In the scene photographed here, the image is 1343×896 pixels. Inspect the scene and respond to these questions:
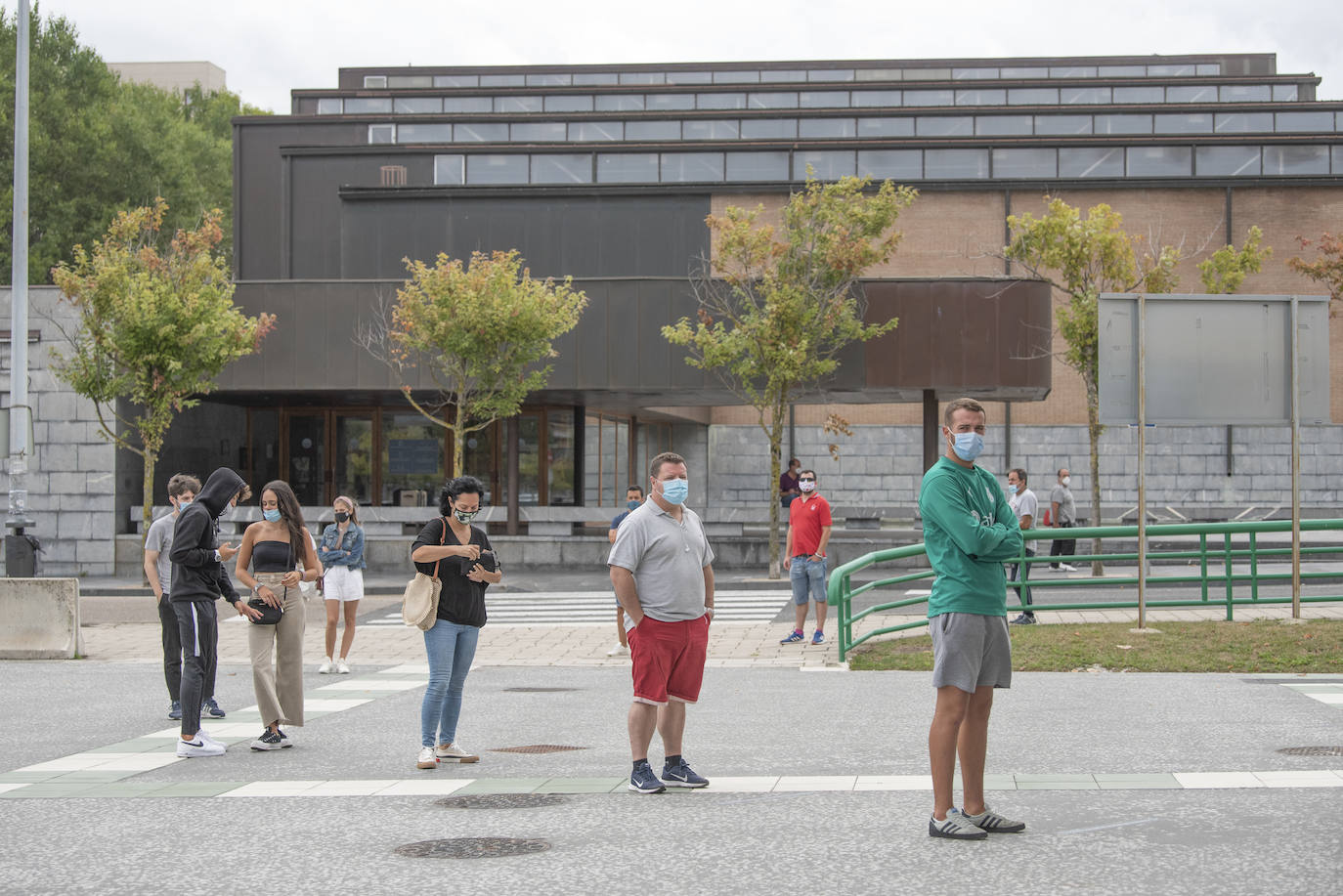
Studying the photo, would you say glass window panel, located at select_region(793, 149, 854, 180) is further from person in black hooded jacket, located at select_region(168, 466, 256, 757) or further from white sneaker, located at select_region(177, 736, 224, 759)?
white sneaker, located at select_region(177, 736, 224, 759)

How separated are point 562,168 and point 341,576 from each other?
2876 centimetres

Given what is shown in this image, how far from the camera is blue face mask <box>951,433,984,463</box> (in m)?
6.61

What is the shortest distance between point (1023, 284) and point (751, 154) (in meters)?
15.9

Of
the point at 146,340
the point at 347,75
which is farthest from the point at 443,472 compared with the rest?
the point at 347,75

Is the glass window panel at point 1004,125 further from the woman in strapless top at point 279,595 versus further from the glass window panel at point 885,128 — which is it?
the woman in strapless top at point 279,595

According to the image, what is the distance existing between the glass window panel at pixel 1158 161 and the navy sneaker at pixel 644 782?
1484 inches

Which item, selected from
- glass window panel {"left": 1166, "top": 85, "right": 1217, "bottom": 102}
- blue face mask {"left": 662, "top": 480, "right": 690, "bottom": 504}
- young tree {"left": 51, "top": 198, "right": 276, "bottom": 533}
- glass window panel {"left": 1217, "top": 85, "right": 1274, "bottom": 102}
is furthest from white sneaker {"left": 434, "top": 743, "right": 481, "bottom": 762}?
glass window panel {"left": 1217, "top": 85, "right": 1274, "bottom": 102}

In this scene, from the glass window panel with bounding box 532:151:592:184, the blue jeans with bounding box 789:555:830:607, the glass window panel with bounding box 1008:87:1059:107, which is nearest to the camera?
the blue jeans with bounding box 789:555:830:607

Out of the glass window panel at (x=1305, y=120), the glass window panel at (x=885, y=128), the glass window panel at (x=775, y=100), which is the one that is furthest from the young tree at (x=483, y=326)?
the glass window panel at (x=775, y=100)

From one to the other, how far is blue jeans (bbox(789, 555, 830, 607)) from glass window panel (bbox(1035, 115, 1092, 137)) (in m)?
33.3

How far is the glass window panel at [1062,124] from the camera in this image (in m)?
46.2

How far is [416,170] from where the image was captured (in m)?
43.9

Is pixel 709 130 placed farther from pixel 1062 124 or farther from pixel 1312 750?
pixel 1312 750

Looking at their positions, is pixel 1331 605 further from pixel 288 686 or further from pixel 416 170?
pixel 416 170
